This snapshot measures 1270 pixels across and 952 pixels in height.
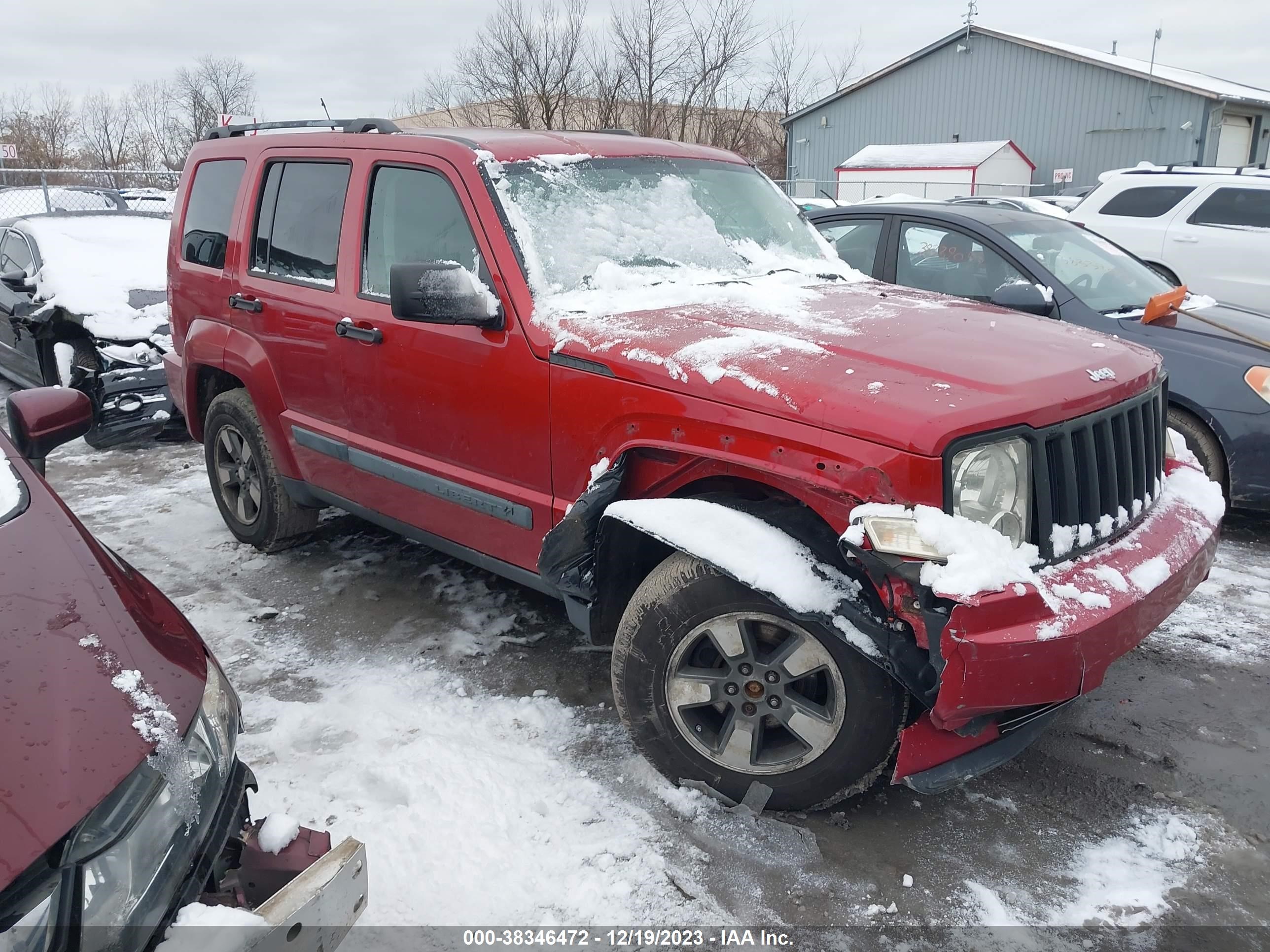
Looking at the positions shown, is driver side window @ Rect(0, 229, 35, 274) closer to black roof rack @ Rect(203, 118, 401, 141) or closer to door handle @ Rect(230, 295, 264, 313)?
black roof rack @ Rect(203, 118, 401, 141)

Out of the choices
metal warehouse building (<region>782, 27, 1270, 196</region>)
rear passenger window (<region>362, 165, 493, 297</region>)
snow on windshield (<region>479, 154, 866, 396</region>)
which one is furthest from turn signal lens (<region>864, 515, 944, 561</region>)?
metal warehouse building (<region>782, 27, 1270, 196</region>)

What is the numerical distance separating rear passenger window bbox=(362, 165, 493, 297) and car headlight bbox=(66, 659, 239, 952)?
6.47 feet

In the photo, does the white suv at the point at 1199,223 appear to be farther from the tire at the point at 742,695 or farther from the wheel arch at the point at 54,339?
the wheel arch at the point at 54,339

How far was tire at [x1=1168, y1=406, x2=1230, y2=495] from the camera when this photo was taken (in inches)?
189

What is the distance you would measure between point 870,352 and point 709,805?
1.45 meters

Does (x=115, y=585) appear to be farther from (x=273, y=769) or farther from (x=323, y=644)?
(x=323, y=644)

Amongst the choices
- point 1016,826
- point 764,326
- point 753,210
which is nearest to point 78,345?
point 753,210

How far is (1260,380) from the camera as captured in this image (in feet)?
15.4

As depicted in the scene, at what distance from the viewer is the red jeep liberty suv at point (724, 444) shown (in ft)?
7.64

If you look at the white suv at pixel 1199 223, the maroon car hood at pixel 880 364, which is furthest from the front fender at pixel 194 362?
the white suv at pixel 1199 223

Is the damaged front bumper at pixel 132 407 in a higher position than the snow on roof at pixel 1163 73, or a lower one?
lower

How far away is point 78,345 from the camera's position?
7.41 meters

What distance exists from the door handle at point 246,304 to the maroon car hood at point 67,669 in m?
2.16

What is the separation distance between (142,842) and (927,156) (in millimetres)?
28122
